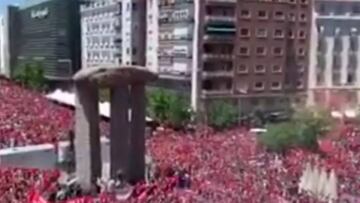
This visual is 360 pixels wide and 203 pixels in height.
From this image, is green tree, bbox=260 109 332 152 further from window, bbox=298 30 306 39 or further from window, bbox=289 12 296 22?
window, bbox=289 12 296 22

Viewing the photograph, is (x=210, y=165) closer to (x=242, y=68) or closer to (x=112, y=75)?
(x=112, y=75)

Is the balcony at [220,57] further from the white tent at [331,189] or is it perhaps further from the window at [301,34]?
the white tent at [331,189]

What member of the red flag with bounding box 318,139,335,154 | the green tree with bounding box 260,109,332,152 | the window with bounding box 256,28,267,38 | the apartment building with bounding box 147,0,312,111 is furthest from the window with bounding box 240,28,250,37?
the red flag with bounding box 318,139,335,154

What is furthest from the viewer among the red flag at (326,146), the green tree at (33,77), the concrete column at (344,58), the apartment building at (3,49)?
the apartment building at (3,49)

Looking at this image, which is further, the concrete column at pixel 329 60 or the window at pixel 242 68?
the window at pixel 242 68

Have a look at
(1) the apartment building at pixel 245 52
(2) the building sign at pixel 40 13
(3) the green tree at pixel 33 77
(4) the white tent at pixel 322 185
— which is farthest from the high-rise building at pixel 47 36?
(4) the white tent at pixel 322 185

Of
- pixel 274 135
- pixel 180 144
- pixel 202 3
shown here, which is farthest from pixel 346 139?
pixel 202 3
